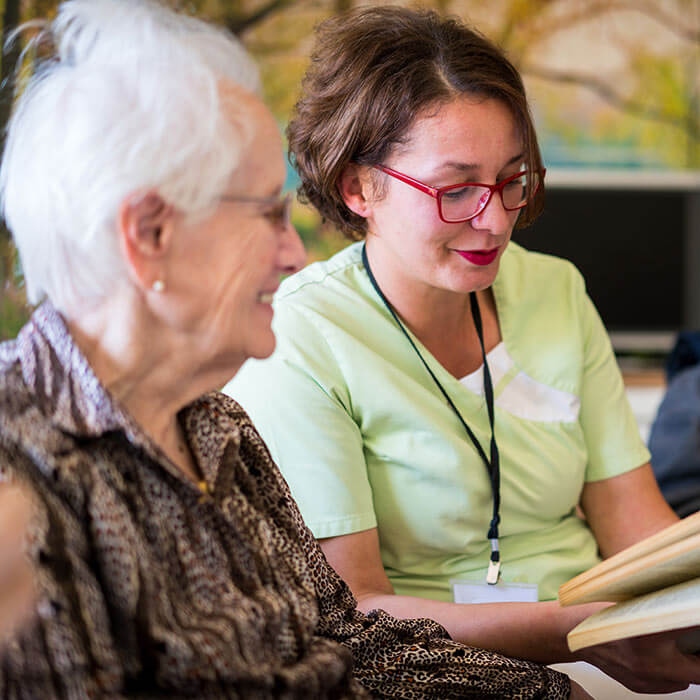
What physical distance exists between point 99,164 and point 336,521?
765mm

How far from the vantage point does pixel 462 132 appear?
1.46 metres

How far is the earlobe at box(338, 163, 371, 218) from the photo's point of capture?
1.59 meters

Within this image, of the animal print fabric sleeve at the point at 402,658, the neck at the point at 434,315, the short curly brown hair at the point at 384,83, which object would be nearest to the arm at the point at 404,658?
the animal print fabric sleeve at the point at 402,658

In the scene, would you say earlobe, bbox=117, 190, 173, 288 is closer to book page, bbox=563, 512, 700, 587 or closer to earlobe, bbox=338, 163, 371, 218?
book page, bbox=563, 512, 700, 587

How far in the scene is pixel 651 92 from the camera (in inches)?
164

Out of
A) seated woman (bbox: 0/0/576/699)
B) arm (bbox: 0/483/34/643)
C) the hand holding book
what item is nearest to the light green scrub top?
the hand holding book

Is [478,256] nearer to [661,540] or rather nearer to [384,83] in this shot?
[384,83]

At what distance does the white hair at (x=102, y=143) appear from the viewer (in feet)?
2.80

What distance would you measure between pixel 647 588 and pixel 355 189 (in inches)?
33.6

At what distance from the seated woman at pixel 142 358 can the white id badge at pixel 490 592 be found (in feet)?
1.88

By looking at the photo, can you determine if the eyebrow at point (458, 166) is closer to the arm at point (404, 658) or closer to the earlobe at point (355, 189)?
the earlobe at point (355, 189)

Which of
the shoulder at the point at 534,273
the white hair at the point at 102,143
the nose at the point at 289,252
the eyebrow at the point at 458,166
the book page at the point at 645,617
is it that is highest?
the white hair at the point at 102,143

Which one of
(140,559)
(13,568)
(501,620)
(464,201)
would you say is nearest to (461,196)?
(464,201)

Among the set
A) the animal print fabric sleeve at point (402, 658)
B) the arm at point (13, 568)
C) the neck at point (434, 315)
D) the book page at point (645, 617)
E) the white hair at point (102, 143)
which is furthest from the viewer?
the neck at point (434, 315)
